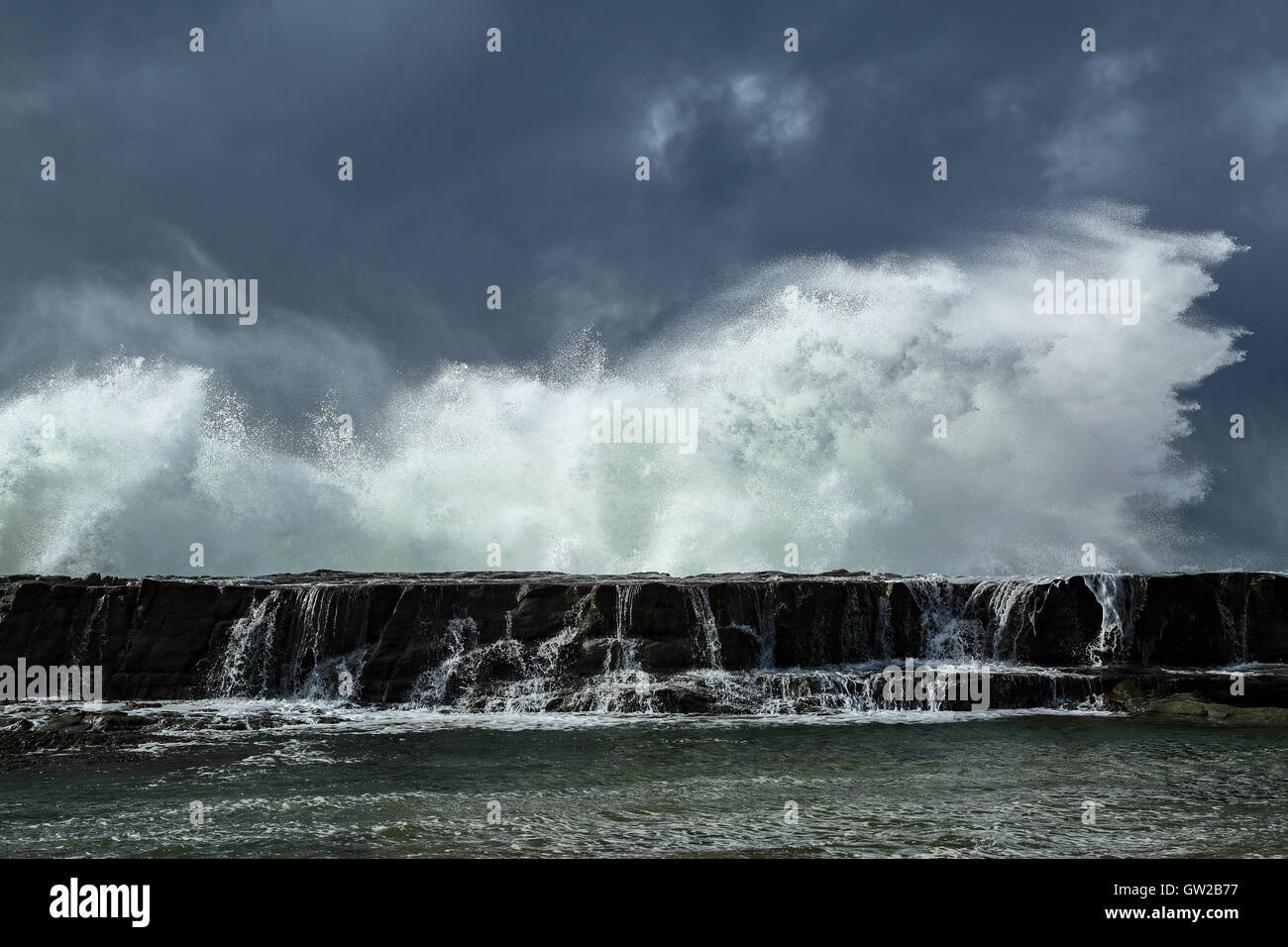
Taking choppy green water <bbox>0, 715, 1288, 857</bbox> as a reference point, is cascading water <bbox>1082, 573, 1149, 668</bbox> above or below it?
above

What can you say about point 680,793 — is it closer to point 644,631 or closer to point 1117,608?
point 644,631

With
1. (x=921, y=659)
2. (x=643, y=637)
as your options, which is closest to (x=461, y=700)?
(x=643, y=637)

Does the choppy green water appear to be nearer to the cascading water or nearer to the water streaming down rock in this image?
the water streaming down rock

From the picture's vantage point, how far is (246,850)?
930 cm

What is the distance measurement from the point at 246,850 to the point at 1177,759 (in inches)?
512

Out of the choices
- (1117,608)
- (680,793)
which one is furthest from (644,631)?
(1117,608)

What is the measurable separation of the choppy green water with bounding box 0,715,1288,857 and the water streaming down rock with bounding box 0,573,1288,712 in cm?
503

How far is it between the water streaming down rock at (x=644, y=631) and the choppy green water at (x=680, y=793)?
503 centimetres

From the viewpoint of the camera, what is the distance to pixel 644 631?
23.8 m

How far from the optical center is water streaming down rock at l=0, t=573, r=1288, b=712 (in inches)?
931

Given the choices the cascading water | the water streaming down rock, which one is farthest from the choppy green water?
the cascading water

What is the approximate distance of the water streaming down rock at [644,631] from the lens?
23.6m

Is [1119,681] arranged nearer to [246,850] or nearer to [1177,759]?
[1177,759]
